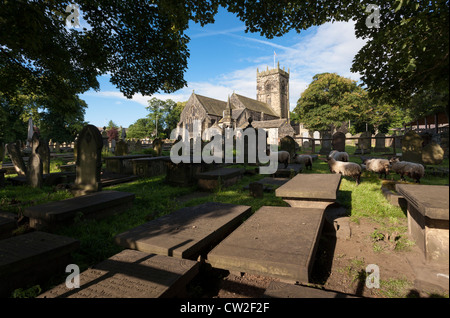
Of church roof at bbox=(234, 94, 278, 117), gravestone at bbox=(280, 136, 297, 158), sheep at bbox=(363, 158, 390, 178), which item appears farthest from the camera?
church roof at bbox=(234, 94, 278, 117)

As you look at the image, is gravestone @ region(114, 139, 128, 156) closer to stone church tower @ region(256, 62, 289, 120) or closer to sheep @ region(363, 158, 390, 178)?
sheep @ region(363, 158, 390, 178)

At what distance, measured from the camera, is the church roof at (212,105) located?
2009 inches

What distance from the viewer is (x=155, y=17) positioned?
719 centimetres

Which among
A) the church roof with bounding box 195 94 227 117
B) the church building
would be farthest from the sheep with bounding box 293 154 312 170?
the church roof with bounding box 195 94 227 117

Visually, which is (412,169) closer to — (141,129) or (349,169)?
(349,169)

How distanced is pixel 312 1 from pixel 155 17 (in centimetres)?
514

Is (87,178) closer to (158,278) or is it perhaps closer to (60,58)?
(60,58)

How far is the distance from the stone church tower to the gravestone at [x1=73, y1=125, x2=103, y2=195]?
59668 mm

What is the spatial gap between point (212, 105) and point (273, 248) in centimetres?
5309

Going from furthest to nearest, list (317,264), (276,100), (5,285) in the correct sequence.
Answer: (276,100) → (317,264) → (5,285)

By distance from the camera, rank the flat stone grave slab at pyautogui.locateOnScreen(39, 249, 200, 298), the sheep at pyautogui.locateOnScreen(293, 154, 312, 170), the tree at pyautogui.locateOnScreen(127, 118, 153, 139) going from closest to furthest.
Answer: the flat stone grave slab at pyautogui.locateOnScreen(39, 249, 200, 298) → the sheep at pyautogui.locateOnScreen(293, 154, 312, 170) → the tree at pyautogui.locateOnScreen(127, 118, 153, 139)

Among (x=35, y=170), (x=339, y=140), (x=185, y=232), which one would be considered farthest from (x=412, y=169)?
(x=339, y=140)

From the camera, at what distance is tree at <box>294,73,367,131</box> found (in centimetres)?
3758

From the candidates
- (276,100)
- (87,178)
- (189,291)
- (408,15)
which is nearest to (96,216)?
(87,178)
